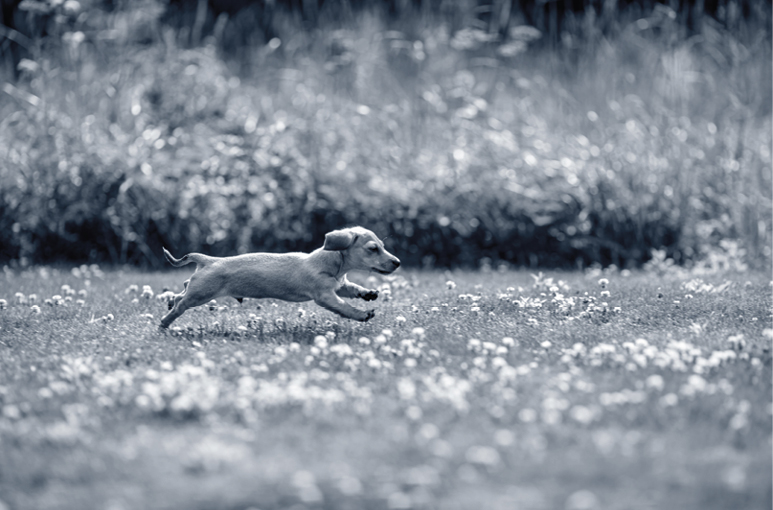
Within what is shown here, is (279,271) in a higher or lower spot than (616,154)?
lower

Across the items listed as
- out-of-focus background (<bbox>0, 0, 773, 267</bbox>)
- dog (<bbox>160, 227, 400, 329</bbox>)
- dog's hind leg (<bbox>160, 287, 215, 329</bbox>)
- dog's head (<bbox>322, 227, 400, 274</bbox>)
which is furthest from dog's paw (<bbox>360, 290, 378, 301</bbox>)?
out-of-focus background (<bbox>0, 0, 773, 267</bbox>)

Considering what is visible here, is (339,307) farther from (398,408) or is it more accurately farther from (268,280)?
(398,408)

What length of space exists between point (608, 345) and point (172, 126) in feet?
Answer: 23.4

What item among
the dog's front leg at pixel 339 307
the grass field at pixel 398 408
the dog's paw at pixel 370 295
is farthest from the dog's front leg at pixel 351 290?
the grass field at pixel 398 408

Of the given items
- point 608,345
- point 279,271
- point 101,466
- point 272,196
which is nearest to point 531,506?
point 101,466

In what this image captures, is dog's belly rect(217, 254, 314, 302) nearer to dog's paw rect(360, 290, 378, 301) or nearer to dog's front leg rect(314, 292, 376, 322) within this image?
dog's front leg rect(314, 292, 376, 322)

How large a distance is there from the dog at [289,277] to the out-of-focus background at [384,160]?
12.9ft

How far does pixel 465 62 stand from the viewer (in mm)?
12398

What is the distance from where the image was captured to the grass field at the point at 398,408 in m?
3.27

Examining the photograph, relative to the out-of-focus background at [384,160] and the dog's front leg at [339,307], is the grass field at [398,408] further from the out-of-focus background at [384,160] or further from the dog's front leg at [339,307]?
the out-of-focus background at [384,160]

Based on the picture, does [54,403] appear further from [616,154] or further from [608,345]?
[616,154]

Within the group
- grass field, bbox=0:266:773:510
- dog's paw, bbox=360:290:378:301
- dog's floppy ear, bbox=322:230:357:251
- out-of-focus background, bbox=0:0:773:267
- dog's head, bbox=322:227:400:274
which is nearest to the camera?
grass field, bbox=0:266:773:510

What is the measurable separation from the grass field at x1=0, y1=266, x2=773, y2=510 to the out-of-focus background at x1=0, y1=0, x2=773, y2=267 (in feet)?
11.1

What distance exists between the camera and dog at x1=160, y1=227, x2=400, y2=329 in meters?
5.69
